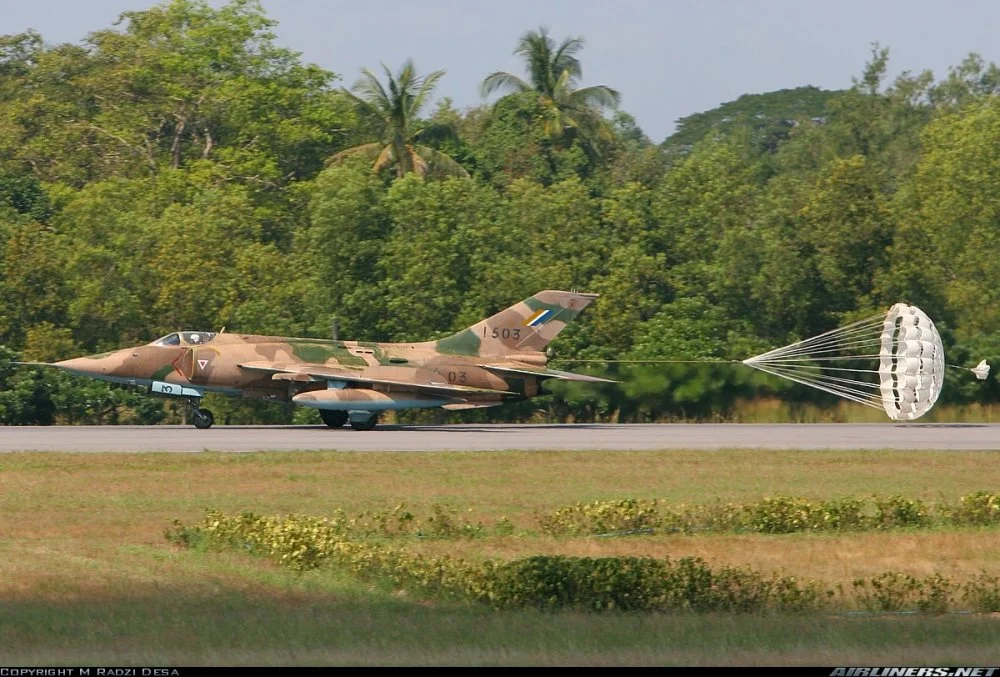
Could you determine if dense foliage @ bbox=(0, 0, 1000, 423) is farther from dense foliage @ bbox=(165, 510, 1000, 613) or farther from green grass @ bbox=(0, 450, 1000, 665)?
dense foliage @ bbox=(165, 510, 1000, 613)

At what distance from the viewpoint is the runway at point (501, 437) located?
29625 millimetres

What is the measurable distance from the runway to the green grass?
7.94 feet

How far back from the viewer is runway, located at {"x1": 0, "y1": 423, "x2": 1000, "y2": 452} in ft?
97.2

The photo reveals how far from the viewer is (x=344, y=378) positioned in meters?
34.2

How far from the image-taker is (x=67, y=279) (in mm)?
43125

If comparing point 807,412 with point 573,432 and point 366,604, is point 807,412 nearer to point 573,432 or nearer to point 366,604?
point 573,432

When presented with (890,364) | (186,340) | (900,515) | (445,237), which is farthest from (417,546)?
(445,237)

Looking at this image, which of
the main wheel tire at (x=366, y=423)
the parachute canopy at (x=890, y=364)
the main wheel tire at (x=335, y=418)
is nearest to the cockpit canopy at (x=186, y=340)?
the main wheel tire at (x=335, y=418)

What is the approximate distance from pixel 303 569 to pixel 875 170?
1882 inches

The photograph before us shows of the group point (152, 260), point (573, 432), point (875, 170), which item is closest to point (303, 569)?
point (573, 432)

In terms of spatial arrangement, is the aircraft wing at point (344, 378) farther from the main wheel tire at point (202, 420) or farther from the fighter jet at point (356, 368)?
the main wheel tire at point (202, 420)

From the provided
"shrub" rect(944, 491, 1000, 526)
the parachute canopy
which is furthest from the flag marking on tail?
"shrub" rect(944, 491, 1000, 526)

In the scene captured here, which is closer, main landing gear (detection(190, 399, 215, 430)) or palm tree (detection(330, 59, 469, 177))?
main landing gear (detection(190, 399, 215, 430))

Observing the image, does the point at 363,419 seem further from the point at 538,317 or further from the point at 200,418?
the point at 538,317
